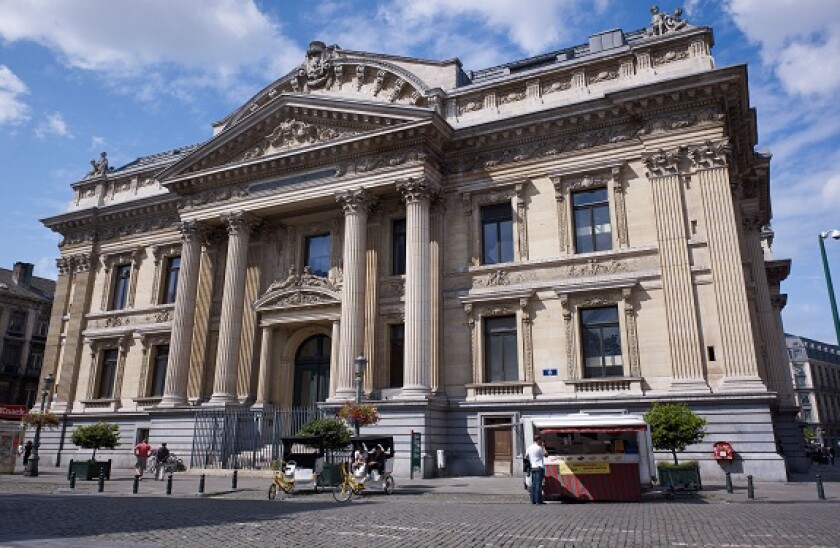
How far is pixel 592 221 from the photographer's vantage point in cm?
2573

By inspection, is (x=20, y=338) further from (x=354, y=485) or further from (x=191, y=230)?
(x=354, y=485)

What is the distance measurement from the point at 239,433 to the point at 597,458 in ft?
54.4

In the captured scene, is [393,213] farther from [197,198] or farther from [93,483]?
[93,483]

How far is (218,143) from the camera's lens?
31.8 meters

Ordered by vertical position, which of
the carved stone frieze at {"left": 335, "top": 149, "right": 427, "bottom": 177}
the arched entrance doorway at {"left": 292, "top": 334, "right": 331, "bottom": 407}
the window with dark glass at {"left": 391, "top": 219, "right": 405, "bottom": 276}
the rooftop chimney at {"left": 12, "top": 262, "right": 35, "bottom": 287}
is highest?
the rooftop chimney at {"left": 12, "top": 262, "right": 35, "bottom": 287}

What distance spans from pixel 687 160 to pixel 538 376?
982cm

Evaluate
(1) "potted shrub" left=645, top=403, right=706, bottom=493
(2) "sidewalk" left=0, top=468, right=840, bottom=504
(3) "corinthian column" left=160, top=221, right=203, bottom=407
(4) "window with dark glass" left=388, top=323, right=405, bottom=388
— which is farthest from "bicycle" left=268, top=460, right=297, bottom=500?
(3) "corinthian column" left=160, top=221, right=203, bottom=407

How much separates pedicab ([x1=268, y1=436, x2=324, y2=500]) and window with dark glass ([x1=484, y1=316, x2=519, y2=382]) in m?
8.39

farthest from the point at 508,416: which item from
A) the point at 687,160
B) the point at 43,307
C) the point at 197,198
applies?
the point at 43,307

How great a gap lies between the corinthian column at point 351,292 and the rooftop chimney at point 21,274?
49.2 metres

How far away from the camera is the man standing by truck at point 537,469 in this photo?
15909 mm

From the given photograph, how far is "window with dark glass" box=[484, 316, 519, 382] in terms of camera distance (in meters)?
25.7

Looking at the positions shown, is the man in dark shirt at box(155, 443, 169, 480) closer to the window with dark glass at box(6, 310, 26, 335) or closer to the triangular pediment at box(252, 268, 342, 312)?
the triangular pediment at box(252, 268, 342, 312)

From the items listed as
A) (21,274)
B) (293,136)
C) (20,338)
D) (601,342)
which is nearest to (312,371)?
(293,136)
